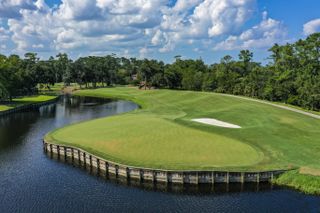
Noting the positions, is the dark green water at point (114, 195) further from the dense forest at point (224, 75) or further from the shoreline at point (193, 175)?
the dense forest at point (224, 75)

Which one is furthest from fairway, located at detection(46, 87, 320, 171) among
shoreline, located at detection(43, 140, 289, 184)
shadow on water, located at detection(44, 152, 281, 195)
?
shadow on water, located at detection(44, 152, 281, 195)

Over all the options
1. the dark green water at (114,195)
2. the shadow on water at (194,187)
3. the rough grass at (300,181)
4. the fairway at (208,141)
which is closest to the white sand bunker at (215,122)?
the fairway at (208,141)

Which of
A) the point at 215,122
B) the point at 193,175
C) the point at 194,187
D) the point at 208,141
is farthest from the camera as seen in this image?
the point at 215,122

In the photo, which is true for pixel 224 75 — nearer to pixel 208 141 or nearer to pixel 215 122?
pixel 215 122

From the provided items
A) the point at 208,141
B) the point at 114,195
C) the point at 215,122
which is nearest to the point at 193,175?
the point at 114,195

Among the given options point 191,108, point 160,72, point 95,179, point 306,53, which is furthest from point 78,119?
point 160,72

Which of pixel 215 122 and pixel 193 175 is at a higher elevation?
pixel 215 122
